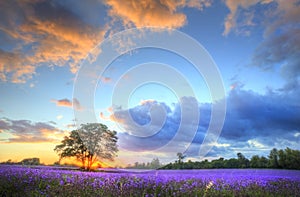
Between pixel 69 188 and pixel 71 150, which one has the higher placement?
pixel 71 150

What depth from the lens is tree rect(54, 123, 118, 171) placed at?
88.7ft

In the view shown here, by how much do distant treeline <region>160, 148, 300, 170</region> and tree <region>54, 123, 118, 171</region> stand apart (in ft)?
25.6

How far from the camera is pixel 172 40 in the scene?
34.7ft

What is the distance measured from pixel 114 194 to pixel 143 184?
4.67 ft

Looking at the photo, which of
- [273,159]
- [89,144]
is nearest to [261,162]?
[273,159]

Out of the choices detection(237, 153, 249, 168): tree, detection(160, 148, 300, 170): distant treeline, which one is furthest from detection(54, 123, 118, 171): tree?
detection(237, 153, 249, 168): tree

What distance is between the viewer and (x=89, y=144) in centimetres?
2722

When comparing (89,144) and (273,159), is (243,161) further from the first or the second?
(89,144)

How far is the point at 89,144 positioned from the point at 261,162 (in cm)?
1847

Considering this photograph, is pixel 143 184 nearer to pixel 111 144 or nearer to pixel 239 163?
pixel 111 144

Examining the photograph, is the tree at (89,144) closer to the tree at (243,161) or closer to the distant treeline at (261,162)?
the distant treeline at (261,162)

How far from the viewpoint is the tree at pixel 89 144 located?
88.7 feet

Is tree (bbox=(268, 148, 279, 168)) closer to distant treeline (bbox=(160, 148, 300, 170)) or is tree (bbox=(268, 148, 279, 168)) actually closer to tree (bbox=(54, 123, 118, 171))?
distant treeline (bbox=(160, 148, 300, 170))

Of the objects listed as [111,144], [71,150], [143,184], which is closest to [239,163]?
[111,144]
